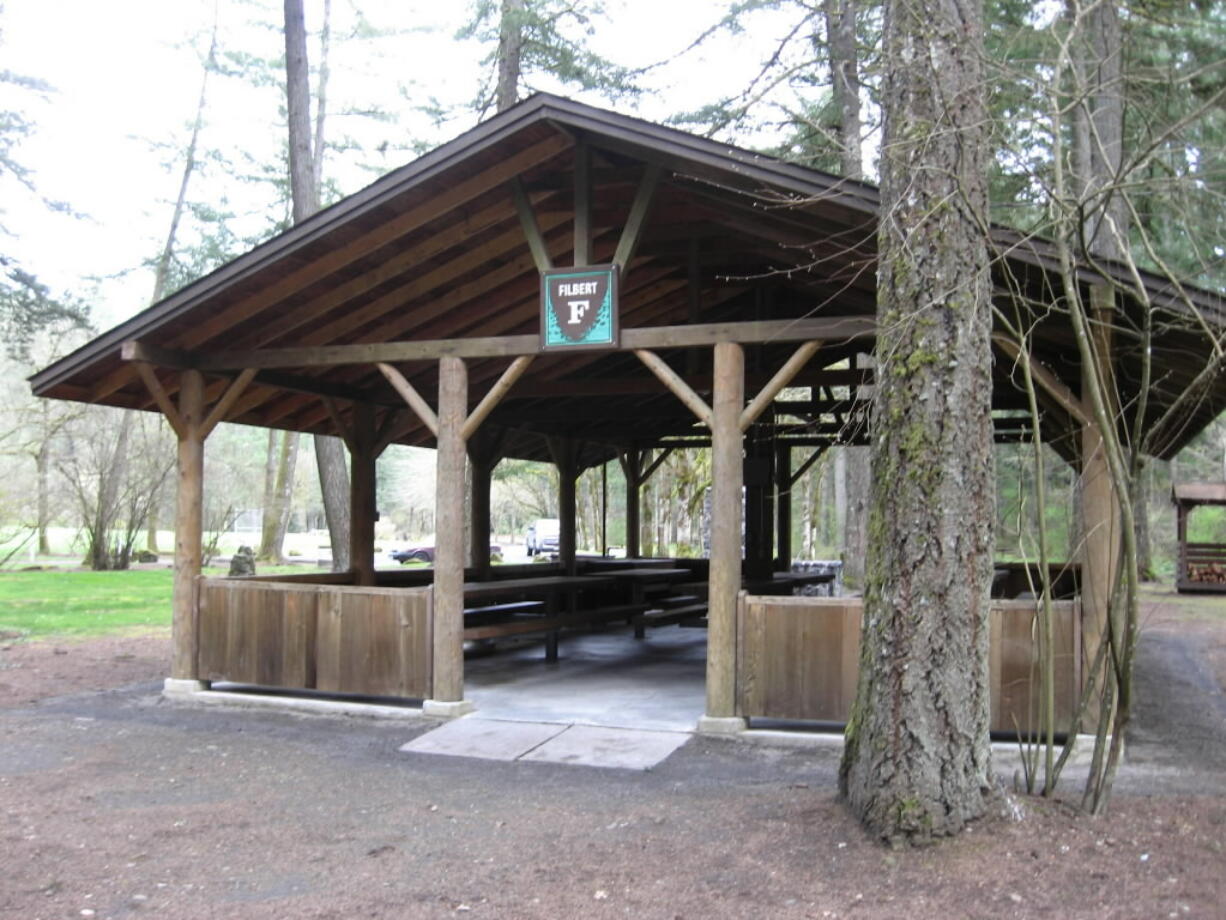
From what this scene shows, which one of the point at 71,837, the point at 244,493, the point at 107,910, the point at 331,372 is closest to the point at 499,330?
the point at 331,372

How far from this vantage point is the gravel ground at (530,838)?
14.0 ft

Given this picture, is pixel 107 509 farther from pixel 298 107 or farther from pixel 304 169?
pixel 298 107

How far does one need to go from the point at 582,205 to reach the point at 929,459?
3829 millimetres

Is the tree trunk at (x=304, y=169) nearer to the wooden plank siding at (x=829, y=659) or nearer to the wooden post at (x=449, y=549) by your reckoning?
the wooden post at (x=449, y=549)

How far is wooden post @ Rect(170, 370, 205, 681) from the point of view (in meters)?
9.34

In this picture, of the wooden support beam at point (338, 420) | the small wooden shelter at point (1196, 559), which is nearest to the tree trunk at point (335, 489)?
the wooden support beam at point (338, 420)

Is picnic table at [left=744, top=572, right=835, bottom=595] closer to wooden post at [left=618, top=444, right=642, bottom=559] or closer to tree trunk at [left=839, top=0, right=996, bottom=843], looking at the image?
wooden post at [left=618, top=444, right=642, bottom=559]

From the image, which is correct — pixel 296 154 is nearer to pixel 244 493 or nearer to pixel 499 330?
pixel 499 330

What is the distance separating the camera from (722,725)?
25.1 ft

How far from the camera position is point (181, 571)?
30.8 feet

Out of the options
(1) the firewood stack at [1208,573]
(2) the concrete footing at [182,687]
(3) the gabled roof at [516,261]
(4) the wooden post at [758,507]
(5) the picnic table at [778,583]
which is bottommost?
(2) the concrete footing at [182,687]

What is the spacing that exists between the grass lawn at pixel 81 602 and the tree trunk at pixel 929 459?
1258 cm

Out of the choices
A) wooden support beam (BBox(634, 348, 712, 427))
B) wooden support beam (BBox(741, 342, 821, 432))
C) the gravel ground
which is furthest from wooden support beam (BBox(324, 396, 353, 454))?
wooden support beam (BBox(741, 342, 821, 432))

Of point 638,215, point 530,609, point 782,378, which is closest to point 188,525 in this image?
point 530,609
